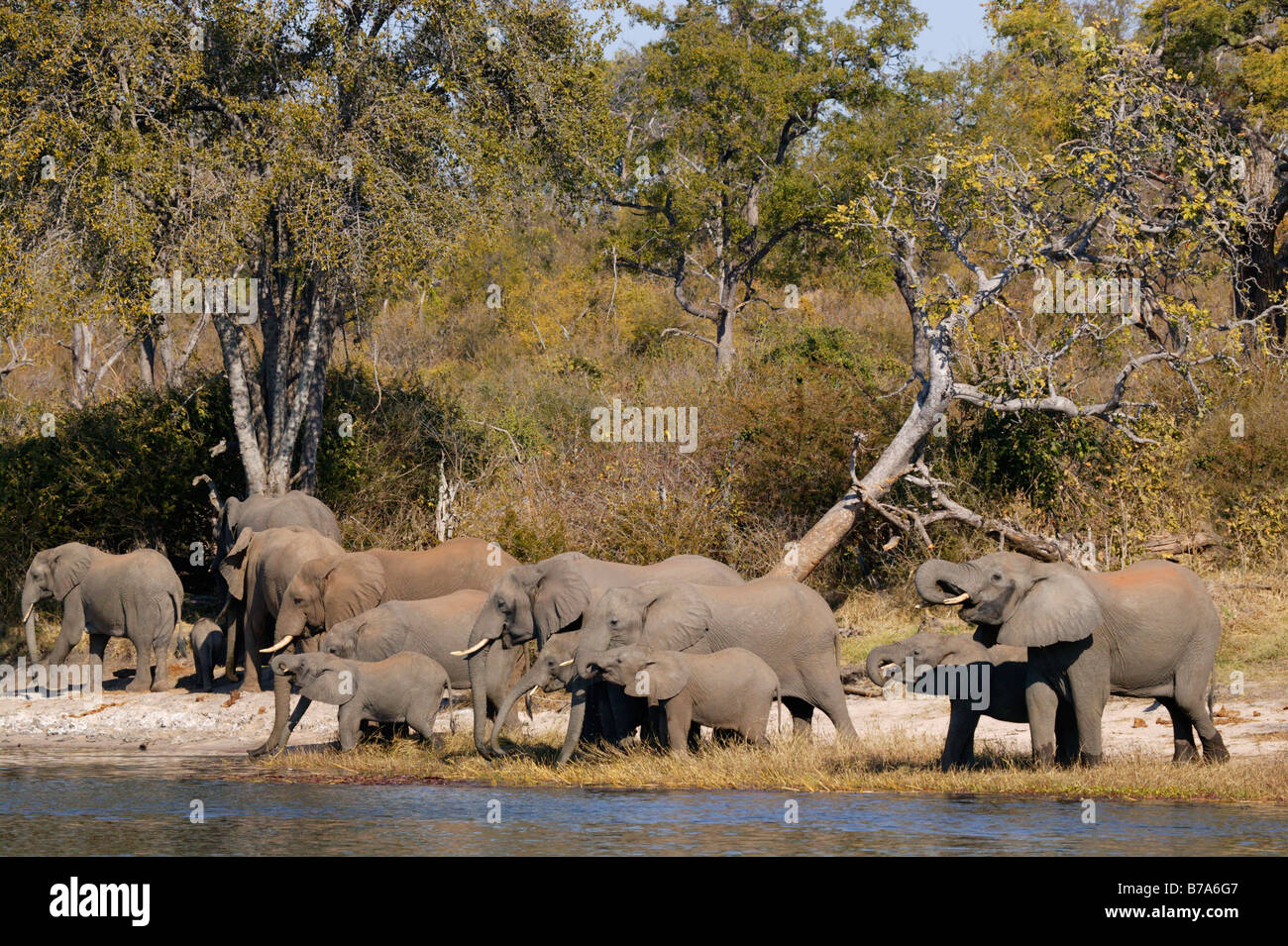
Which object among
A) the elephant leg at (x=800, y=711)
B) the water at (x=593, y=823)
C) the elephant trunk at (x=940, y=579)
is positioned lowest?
the water at (x=593, y=823)

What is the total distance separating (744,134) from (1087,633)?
24.5m

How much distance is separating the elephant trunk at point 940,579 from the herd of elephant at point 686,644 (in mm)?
18

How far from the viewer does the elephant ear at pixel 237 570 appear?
21.2 meters

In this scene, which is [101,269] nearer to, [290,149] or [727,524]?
[290,149]

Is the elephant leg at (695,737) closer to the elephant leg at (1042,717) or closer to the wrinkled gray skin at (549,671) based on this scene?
the wrinkled gray skin at (549,671)

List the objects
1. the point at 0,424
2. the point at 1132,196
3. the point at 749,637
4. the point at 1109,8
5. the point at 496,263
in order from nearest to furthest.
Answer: the point at 749,637 → the point at 1132,196 → the point at 0,424 → the point at 496,263 → the point at 1109,8

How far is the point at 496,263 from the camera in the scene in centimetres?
4853

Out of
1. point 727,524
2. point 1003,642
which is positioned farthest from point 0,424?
point 1003,642

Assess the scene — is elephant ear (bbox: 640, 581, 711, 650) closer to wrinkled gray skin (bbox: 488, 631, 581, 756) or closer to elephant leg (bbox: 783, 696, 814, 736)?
wrinkled gray skin (bbox: 488, 631, 581, 756)

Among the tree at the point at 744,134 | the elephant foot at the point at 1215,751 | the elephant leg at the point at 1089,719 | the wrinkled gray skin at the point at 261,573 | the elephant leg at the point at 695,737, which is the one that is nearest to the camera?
the elephant leg at the point at 1089,719

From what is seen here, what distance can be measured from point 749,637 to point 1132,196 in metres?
12.0

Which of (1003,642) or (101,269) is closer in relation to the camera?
(1003,642)

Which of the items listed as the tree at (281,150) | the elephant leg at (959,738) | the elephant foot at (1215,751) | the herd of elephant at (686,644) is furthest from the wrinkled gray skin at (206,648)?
the elephant foot at (1215,751)
